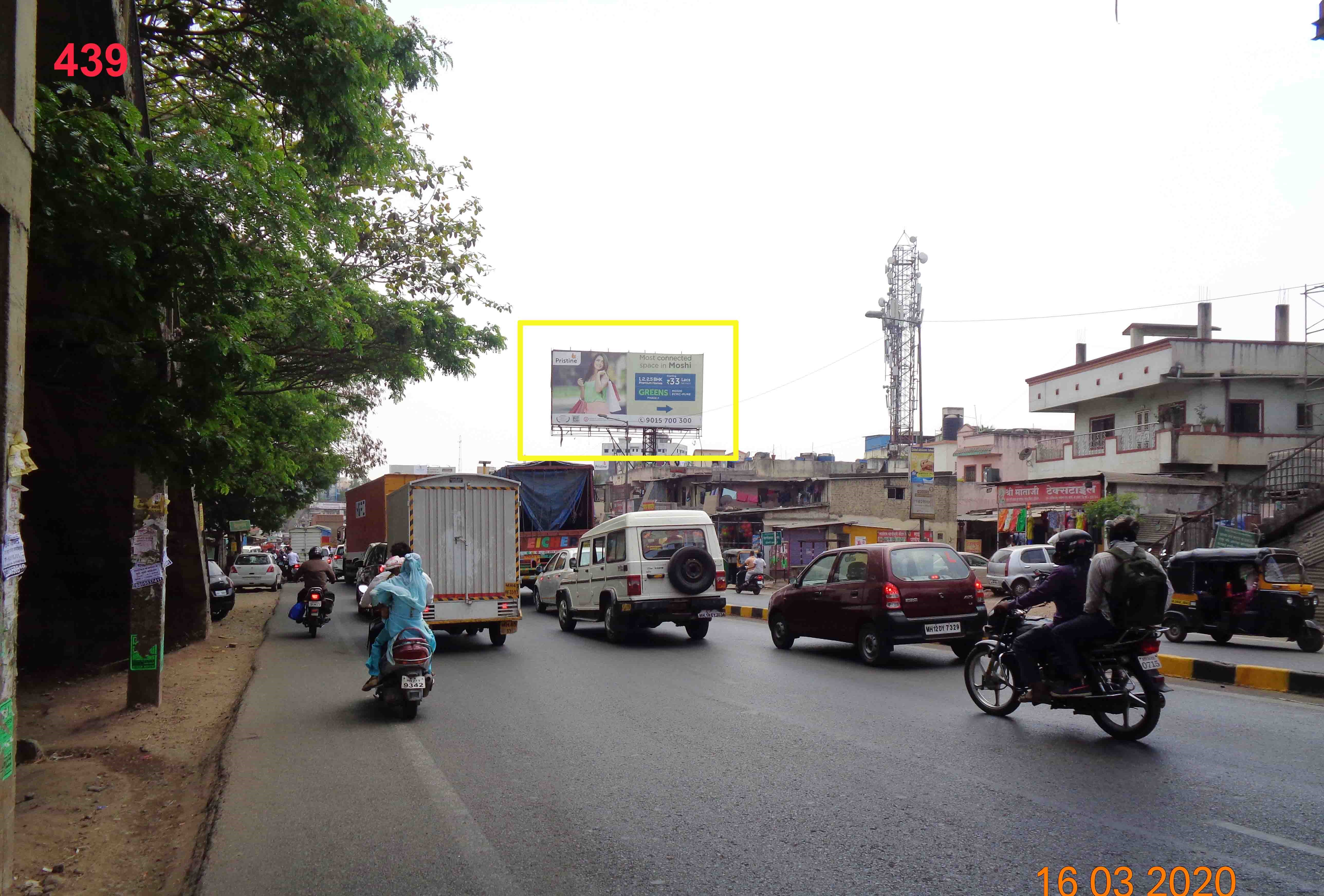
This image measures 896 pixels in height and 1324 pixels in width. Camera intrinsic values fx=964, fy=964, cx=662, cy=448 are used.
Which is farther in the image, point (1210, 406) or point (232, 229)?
point (1210, 406)

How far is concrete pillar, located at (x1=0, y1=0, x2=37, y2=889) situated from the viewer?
4.41 metres

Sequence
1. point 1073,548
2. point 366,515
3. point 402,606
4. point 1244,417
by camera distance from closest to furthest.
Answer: point 1073,548, point 402,606, point 366,515, point 1244,417

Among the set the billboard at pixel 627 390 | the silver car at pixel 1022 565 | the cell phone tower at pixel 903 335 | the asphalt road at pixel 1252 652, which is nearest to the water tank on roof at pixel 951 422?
the cell phone tower at pixel 903 335

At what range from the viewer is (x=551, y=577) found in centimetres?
2103

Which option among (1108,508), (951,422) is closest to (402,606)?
(1108,508)

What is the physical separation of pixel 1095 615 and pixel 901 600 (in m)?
4.48

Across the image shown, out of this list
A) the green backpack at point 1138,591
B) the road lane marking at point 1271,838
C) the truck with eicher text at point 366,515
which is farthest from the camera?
the truck with eicher text at point 366,515

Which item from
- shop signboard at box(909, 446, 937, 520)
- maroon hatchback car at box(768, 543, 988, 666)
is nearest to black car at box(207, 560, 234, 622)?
maroon hatchback car at box(768, 543, 988, 666)

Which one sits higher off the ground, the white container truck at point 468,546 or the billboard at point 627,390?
the billboard at point 627,390

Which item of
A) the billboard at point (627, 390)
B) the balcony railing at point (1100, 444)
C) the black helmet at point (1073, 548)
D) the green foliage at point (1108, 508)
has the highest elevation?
the billboard at point (627, 390)

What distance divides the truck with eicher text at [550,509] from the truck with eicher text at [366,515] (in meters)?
2.90

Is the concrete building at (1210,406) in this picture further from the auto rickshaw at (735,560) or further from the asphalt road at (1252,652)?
the asphalt road at (1252,652)

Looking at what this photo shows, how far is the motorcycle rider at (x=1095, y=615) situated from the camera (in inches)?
280

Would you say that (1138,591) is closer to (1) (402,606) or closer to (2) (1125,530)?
(2) (1125,530)
